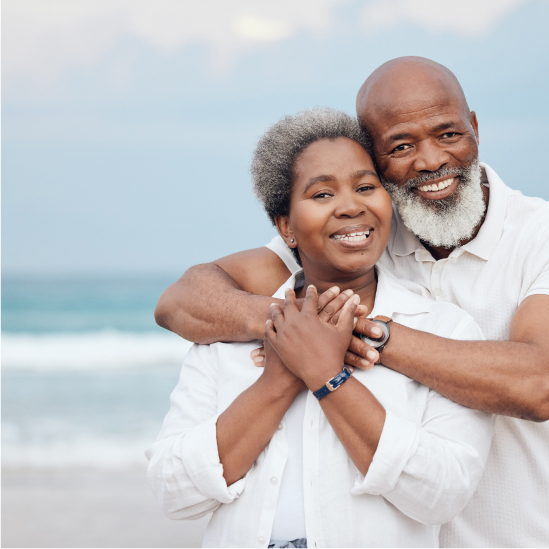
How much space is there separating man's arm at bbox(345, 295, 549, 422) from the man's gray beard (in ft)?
2.35

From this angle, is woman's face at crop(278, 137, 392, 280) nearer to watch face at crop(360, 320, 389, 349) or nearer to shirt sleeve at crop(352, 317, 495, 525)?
watch face at crop(360, 320, 389, 349)

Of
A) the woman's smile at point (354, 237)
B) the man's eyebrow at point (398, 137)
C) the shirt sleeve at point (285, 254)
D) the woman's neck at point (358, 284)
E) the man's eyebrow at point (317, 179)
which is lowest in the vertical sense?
the woman's neck at point (358, 284)

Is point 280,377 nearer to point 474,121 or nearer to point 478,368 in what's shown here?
point 478,368

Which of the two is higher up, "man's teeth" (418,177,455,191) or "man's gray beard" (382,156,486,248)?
"man's teeth" (418,177,455,191)

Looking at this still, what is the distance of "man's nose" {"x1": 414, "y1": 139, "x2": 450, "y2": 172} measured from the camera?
2619mm

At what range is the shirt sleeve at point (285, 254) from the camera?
110 inches

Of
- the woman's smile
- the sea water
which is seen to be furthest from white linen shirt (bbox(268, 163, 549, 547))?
the sea water

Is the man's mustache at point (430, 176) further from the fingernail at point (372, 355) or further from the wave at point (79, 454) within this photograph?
the wave at point (79, 454)

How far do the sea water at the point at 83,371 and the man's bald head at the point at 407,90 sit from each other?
5718 mm

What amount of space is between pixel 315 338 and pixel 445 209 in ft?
3.53

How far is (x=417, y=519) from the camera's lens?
6.22 ft

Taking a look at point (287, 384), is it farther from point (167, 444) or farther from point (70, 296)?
point (70, 296)

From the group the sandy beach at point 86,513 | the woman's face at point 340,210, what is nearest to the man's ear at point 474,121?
the woman's face at point 340,210

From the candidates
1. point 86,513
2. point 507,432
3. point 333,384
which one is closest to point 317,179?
point 333,384
